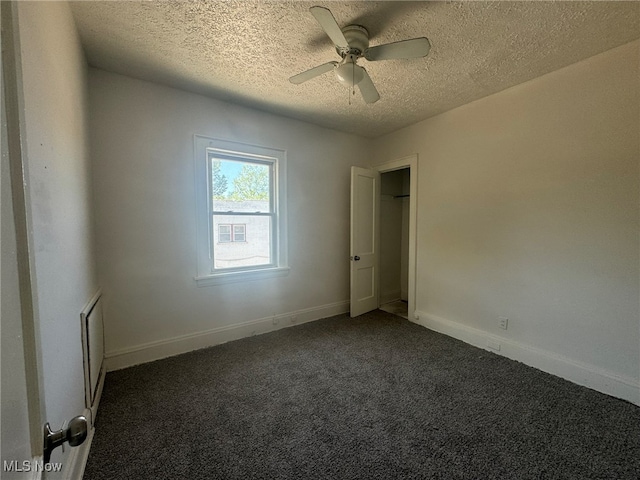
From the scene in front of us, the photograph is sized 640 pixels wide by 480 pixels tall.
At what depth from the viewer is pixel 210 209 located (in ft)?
9.33

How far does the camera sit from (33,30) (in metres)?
1.05

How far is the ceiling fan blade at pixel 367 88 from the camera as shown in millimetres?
1957

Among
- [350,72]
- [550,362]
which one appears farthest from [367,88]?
[550,362]

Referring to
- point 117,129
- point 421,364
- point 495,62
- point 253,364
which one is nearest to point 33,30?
point 117,129

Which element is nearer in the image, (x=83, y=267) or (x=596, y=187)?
(x=83, y=267)

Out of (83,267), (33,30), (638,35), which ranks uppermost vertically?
(638,35)

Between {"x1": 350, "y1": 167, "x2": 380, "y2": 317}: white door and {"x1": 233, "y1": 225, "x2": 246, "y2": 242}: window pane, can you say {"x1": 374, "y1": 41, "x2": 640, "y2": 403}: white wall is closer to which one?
{"x1": 350, "y1": 167, "x2": 380, "y2": 317}: white door

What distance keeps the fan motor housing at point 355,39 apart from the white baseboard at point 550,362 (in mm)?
2881

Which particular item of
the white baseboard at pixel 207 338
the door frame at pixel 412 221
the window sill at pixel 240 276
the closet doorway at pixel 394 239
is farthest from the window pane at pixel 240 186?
the closet doorway at pixel 394 239

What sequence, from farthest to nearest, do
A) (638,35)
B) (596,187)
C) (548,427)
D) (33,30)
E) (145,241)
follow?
1. (145,241)
2. (596,187)
3. (638,35)
4. (548,427)
5. (33,30)

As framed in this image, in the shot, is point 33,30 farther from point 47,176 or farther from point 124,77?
point 124,77

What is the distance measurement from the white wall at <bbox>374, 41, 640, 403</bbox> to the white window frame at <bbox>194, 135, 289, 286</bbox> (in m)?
1.86

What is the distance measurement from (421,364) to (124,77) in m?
3.71

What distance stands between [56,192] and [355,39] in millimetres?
1942
